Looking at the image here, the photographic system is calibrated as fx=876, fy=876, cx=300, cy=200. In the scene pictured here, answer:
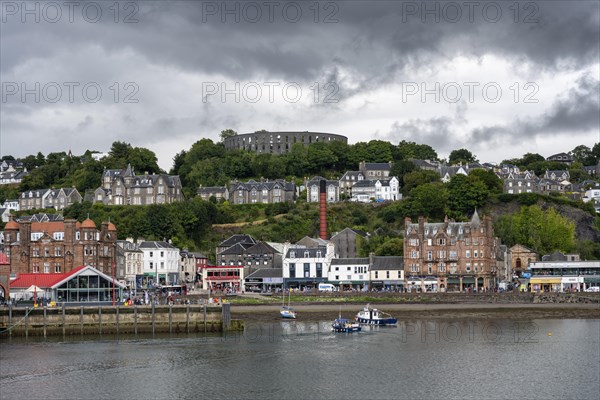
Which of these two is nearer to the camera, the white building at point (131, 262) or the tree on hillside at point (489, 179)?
the white building at point (131, 262)

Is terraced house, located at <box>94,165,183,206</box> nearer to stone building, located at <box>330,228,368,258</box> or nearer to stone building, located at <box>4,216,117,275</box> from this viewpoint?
stone building, located at <box>330,228,368,258</box>

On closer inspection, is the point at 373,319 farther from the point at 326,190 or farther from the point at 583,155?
the point at 583,155

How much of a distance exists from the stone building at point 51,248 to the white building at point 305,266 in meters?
23.0

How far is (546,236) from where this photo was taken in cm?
11206

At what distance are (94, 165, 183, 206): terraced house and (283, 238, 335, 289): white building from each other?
Result: 37168 millimetres

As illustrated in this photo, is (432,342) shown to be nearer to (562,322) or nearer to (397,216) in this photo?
(562,322)

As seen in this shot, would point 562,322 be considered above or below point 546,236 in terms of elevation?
below

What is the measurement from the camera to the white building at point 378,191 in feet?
453

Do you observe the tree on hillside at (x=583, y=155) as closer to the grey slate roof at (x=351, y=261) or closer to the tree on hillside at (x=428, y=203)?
the tree on hillside at (x=428, y=203)

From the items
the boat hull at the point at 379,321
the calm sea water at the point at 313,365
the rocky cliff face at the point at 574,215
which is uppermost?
the rocky cliff face at the point at 574,215

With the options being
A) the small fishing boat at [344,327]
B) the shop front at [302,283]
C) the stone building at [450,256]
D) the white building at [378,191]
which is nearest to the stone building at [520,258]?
the stone building at [450,256]

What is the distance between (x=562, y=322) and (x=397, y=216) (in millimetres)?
50316

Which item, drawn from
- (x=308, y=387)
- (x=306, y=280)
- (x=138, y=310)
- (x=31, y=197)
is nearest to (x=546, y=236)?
(x=306, y=280)

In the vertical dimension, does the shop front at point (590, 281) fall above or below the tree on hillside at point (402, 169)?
below
